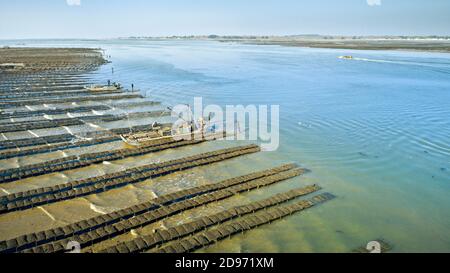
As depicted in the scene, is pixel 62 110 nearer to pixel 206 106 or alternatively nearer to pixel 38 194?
pixel 206 106

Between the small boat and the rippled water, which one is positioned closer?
the rippled water

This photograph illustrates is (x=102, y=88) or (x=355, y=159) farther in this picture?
(x=102, y=88)

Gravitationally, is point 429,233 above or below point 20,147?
below

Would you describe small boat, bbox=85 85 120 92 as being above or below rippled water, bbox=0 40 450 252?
above

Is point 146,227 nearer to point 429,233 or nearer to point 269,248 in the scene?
point 269,248

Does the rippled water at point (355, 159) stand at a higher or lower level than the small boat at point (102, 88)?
lower

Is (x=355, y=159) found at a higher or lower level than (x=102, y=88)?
lower

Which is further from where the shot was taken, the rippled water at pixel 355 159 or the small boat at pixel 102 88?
the small boat at pixel 102 88

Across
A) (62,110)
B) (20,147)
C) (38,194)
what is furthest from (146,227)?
(62,110)
